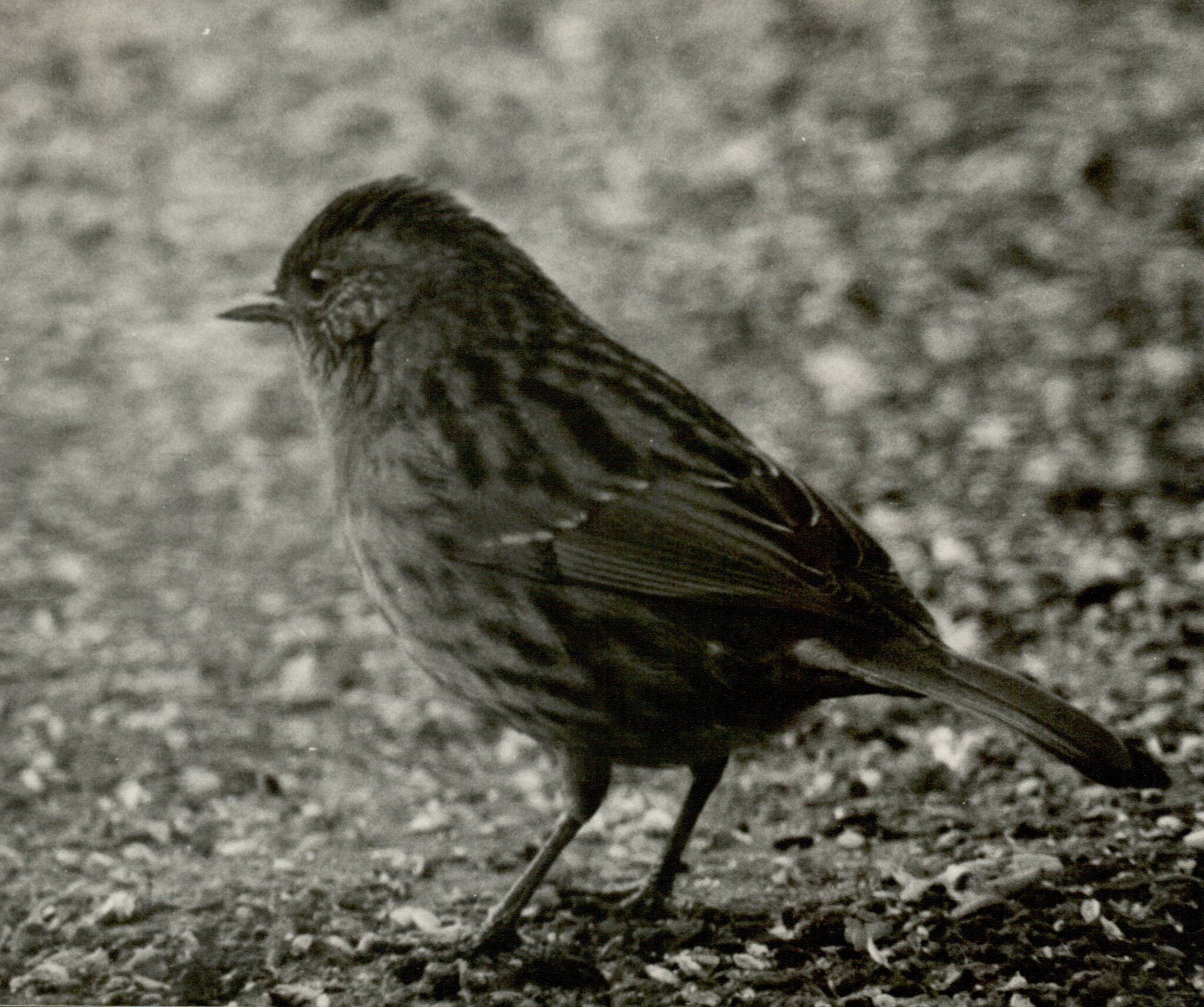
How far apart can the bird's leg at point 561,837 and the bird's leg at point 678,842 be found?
0.63 ft

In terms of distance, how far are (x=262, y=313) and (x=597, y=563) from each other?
1165 mm

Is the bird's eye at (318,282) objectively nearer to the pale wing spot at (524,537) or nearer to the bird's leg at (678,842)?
the pale wing spot at (524,537)

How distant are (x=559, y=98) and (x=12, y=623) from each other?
4.07 m

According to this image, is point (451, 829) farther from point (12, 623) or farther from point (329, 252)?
point (12, 623)

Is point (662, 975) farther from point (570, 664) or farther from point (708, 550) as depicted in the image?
point (708, 550)

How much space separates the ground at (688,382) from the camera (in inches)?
141

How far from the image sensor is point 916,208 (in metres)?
7.11

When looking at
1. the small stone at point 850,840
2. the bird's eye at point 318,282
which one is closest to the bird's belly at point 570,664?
the small stone at point 850,840

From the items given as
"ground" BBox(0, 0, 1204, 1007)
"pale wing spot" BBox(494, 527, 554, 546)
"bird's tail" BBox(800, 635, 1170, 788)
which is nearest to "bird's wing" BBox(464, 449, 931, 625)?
"pale wing spot" BBox(494, 527, 554, 546)

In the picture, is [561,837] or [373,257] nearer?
[561,837]

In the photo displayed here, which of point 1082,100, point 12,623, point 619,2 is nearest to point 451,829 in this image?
point 12,623

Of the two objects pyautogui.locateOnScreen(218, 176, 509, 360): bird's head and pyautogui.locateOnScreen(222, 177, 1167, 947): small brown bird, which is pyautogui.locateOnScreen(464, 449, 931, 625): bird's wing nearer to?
pyautogui.locateOnScreen(222, 177, 1167, 947): small brown bird

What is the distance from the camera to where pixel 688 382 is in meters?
6.23

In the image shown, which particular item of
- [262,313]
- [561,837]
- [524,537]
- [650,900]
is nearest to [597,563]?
Answer: [524,537]
